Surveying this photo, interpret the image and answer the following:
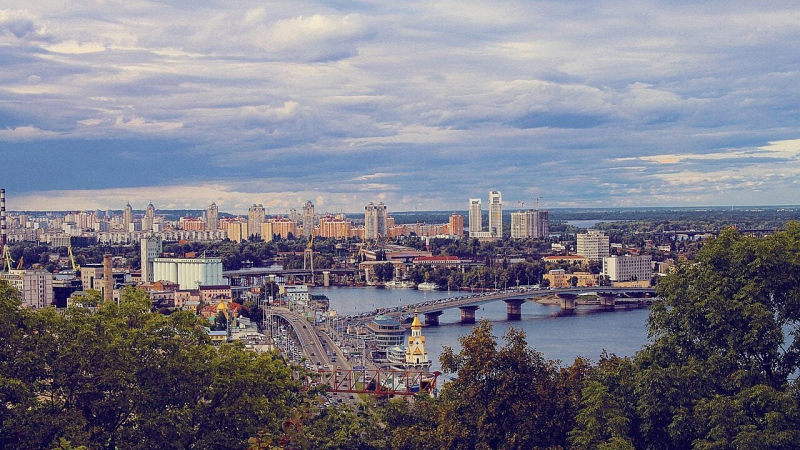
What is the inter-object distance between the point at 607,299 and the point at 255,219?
159 ft

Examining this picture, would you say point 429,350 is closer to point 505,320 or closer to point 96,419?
point 505,320

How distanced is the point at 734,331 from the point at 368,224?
73654 mm

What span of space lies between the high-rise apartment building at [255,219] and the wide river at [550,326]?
125 ft

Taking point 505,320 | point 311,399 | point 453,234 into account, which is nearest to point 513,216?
point 453,234

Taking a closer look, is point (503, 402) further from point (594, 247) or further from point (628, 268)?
point (594, 247)

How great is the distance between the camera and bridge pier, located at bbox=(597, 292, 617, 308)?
3241cm

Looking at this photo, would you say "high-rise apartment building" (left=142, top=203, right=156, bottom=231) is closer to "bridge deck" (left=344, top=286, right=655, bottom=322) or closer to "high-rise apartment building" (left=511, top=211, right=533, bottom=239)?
"high-rise apartment building" (left=511, top=211, right=533, bottom=239)

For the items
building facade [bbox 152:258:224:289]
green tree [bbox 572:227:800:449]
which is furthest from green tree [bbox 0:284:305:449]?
building facade [bbox 152:258:224:289]

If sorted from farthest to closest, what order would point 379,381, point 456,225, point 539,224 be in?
point 456,225 < point 539,224 < point 379,381

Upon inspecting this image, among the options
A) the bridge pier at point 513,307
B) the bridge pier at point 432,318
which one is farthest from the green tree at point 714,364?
the bridge pier at point 513,307

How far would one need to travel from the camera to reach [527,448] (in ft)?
19.4

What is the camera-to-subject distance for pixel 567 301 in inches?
1254

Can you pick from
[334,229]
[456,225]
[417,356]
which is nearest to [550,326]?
[417,356]

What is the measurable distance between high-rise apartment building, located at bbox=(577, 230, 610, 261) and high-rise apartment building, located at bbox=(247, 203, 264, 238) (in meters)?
33.1
